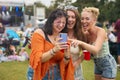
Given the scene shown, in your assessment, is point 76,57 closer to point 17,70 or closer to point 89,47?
point 89,47

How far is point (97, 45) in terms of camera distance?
3.39m

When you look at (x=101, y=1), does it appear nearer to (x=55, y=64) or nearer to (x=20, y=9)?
(x=20, y=9)

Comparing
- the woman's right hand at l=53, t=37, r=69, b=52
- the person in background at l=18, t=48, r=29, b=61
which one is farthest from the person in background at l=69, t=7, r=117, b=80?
the person in background at l=18, t=48, r=29, b=61

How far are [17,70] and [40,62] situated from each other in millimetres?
6360

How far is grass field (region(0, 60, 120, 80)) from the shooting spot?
814 cm

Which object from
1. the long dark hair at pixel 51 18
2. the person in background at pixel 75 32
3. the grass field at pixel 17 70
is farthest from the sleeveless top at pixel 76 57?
the grass field at pixel 17 70

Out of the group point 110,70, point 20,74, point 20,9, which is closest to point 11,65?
point 20,74

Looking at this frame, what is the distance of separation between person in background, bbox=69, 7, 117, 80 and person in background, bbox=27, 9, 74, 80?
0.98ft

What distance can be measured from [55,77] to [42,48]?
0.39 m

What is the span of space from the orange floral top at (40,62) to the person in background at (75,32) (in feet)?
0.53

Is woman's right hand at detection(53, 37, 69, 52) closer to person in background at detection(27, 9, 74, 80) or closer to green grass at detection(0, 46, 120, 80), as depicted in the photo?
person in background at detection(27, 9, 74, 80)

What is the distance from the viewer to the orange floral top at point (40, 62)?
9.77 feet

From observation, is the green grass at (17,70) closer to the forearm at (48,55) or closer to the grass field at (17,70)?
the grass field at (17,70)

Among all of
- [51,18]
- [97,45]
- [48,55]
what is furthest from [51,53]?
[97,45]
